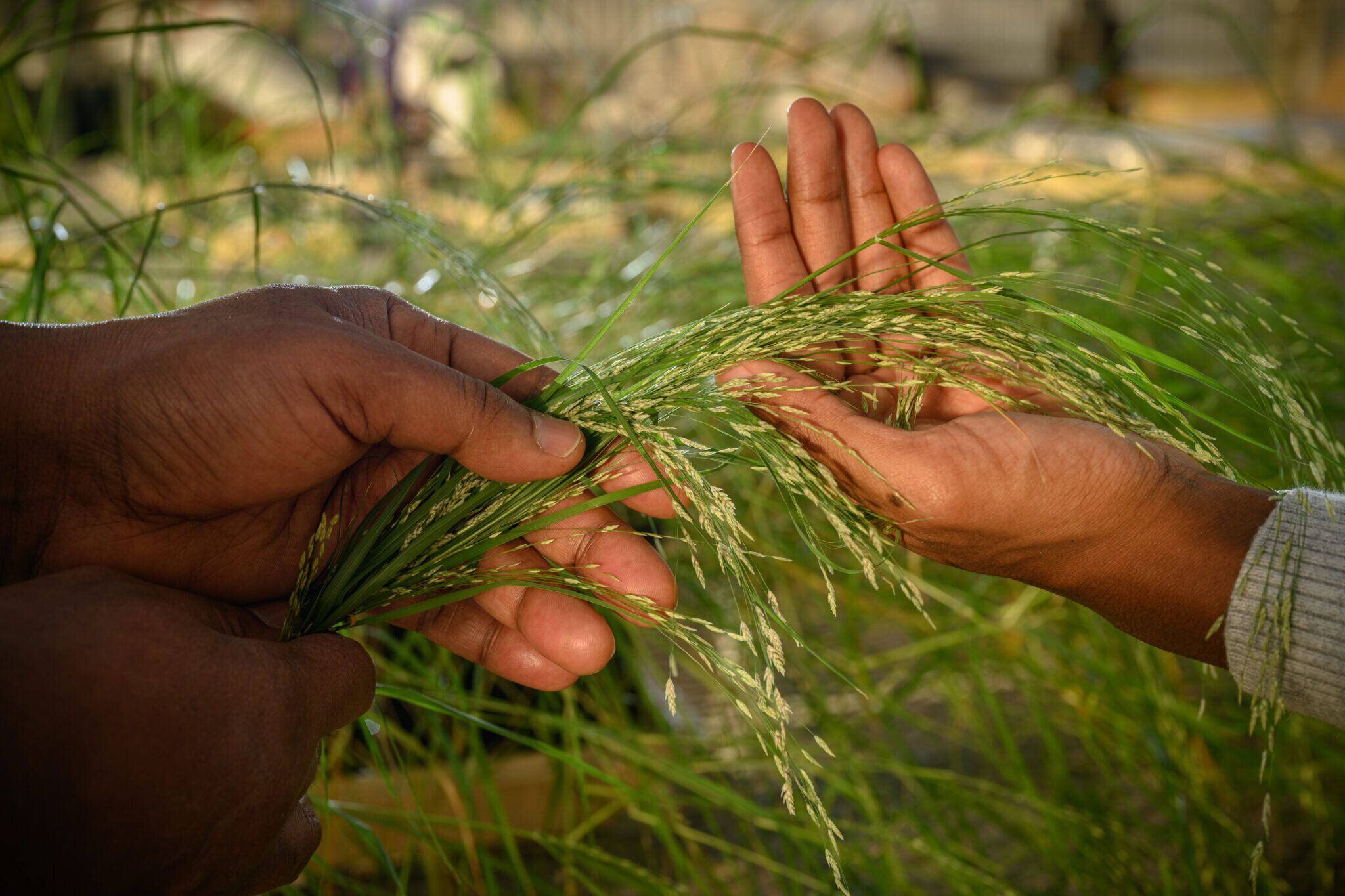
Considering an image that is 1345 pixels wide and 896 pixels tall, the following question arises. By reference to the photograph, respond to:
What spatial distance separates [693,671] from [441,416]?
0.68 meters

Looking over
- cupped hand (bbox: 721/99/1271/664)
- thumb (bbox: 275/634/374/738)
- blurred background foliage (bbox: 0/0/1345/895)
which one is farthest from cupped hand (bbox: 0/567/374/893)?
cupped hand (bbox: 721/99/1271/664)

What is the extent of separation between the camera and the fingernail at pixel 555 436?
2.08ft

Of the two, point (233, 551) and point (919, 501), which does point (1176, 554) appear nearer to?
point (919, 501)

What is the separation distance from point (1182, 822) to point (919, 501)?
57 centimetres

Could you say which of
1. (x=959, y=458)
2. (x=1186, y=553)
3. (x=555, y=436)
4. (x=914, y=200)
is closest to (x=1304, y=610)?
(x=1186, y=553)

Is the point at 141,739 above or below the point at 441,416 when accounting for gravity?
below

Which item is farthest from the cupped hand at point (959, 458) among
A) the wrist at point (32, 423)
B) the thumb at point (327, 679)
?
the wrist at point (32, 423)

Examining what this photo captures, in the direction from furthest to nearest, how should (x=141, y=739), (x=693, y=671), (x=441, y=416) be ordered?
(x=693, y=671)
(x=441, y=416)
(x=141, y=739)

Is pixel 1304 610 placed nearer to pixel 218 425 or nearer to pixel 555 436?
pixel 555 436

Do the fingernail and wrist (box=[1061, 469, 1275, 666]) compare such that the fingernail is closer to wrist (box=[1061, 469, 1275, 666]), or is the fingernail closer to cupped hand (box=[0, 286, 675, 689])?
cupped hand (box=[0, 286, 675, 689])

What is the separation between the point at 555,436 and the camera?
64cm

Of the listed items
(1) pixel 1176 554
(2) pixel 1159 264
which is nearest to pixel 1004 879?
(1) pixel 1176 554

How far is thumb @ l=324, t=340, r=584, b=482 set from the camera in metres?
0.61

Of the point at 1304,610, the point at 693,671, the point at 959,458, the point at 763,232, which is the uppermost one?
the point at 763,232
